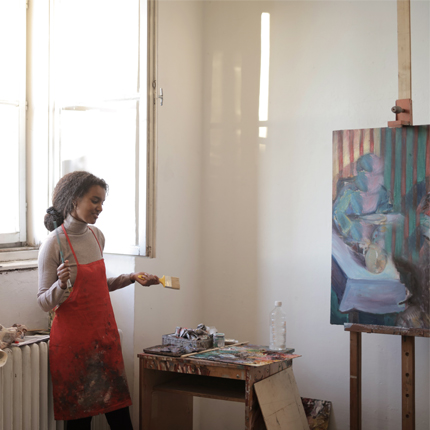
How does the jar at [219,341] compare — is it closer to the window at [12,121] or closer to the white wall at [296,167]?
the white wall at [296,167]

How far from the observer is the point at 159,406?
277 cm

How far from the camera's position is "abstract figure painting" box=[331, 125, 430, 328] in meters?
2.68

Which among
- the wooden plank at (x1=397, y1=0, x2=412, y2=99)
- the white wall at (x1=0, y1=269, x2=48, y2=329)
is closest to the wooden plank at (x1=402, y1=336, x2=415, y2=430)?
the wooden plank at (x1=397, y1=0, x2=412, y2=99)

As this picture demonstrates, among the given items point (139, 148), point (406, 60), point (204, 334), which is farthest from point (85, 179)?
point (406, 60)

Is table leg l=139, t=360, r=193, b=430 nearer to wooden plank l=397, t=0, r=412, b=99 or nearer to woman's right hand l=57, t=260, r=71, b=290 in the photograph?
woman's right hand l=57, t=260, r=71, b=290

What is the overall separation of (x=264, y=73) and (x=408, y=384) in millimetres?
2037

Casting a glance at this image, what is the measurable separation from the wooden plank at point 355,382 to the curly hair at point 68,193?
5.06 feet

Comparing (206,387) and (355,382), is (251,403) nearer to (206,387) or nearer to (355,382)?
(206,387)

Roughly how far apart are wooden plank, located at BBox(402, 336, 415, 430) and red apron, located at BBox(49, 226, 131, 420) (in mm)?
1398

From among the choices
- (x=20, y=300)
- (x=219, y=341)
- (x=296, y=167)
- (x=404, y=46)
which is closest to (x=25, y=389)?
(x=20, y=300)

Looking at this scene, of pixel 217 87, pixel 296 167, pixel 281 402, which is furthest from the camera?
pixel 217 87

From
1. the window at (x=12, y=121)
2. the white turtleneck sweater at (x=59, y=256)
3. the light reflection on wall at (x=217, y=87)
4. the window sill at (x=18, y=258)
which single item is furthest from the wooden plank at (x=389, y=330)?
the window at (x=12, y=121)

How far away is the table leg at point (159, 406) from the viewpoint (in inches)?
104

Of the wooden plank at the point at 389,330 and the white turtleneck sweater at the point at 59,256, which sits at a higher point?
the white turtleneck sweater at the point at 59,256
